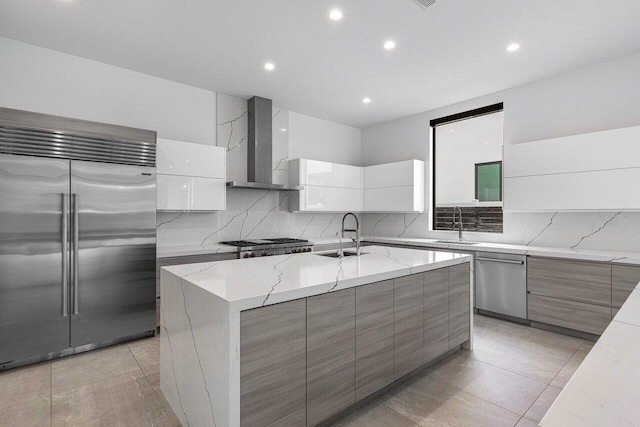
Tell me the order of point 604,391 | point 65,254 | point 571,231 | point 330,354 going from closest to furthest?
point 604,391 < point 330,354 < point 65,254 < point 571,231

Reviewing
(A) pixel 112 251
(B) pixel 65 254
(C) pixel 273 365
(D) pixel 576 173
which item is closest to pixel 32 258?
(B) pixel 65 254

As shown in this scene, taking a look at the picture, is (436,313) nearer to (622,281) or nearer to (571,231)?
(622,281)

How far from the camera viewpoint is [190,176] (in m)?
3.66

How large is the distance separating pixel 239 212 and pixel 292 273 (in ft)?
8.69

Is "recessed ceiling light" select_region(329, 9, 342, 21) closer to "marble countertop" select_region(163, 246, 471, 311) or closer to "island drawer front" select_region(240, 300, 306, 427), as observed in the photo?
"marble countertop" select_region(163, 246, 471, 311)

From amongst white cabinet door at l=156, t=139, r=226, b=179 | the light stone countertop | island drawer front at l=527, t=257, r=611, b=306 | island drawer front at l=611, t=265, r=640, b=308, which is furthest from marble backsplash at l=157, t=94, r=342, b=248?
island drawer front at l=611, t=265, r=640, b=308

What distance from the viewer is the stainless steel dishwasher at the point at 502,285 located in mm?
3572

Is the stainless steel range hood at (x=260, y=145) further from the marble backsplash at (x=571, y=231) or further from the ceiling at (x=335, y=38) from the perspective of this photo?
the marble backsplash at (x=571, y=231)

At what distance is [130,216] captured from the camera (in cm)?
302

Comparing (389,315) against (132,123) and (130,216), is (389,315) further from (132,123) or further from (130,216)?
(132,123)

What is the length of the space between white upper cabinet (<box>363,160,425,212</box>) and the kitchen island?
245cm

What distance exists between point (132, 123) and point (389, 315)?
3.29 meters

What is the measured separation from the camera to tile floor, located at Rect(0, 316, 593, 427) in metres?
1.96

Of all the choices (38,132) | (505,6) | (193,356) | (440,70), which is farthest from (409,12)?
(38,132)
